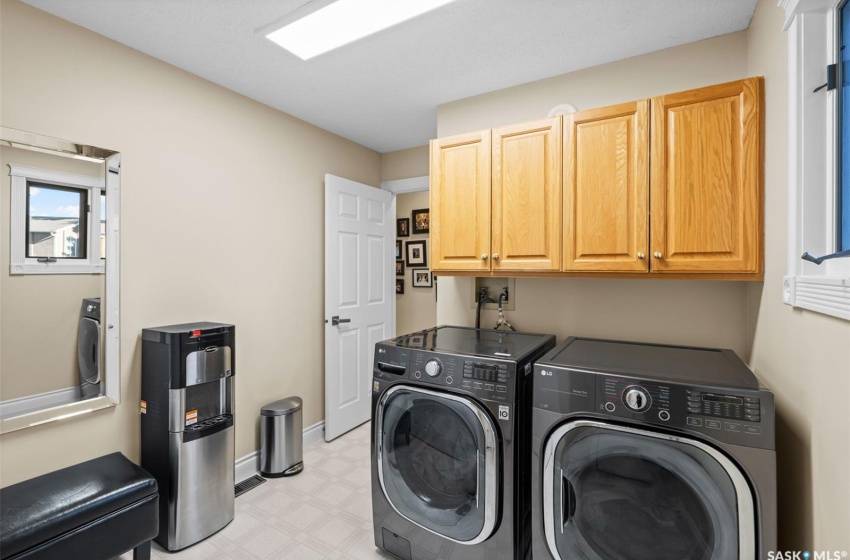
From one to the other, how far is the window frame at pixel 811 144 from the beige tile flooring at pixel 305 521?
2125 mm

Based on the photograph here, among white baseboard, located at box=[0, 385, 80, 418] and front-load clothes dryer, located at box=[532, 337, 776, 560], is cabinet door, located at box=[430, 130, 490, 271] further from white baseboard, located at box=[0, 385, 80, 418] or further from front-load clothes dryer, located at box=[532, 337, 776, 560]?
white baseboard, located at box=[0, 385, 80, 418]

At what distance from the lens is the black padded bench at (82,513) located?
1.41 m

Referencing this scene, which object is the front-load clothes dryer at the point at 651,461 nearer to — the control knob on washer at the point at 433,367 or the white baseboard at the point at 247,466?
the control knob on washer at the point at 433,367

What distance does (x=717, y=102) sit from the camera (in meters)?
1.71

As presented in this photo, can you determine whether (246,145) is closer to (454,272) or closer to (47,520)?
(454,272)

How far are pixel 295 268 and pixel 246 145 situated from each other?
0.93 meters

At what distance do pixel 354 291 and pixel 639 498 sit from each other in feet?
8.51

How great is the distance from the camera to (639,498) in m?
1.41

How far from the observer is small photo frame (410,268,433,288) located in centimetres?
450

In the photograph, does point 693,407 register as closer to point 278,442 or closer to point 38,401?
point 278,442

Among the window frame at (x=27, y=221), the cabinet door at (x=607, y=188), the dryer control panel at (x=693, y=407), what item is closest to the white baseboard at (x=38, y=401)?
the window frame at (x=27, y=221)

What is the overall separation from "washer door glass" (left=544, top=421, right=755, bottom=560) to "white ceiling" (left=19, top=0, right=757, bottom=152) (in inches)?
71.5

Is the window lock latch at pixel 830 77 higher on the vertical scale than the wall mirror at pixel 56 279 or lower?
higher

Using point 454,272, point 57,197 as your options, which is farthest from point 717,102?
point 57,197
